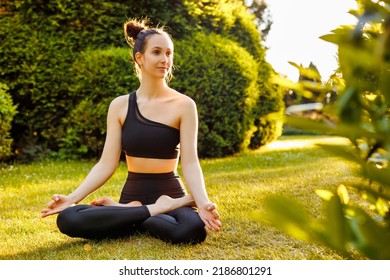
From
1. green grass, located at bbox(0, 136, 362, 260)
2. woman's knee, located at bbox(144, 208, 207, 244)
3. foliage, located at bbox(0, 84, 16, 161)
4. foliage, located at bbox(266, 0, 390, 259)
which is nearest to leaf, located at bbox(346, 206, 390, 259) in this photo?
foliage, located at bbox(266, 0, 390, 259)

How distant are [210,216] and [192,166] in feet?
1.25

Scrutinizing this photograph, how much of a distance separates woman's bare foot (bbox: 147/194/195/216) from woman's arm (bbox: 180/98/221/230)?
0.34 ft

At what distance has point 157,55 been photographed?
332 cm

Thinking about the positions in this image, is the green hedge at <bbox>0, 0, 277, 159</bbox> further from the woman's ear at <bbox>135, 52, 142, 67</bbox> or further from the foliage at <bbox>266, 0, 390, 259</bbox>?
the foliage at <bbox>266, 0, 390, 259</bbox>

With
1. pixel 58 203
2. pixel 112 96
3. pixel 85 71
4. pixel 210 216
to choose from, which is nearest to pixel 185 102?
pixel 210 216

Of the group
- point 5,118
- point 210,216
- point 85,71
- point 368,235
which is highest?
point 368,235

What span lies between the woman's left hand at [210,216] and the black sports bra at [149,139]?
0.55 m

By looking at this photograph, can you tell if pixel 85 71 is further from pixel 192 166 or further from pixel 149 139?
pixel 192 166

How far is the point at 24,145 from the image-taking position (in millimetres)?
7430

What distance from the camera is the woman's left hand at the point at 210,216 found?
2898 millimetres

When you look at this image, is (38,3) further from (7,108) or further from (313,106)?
(313,106)

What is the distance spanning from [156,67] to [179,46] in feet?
13.8

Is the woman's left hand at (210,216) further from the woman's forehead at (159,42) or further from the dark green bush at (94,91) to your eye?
the dark green bush at (94,91)
